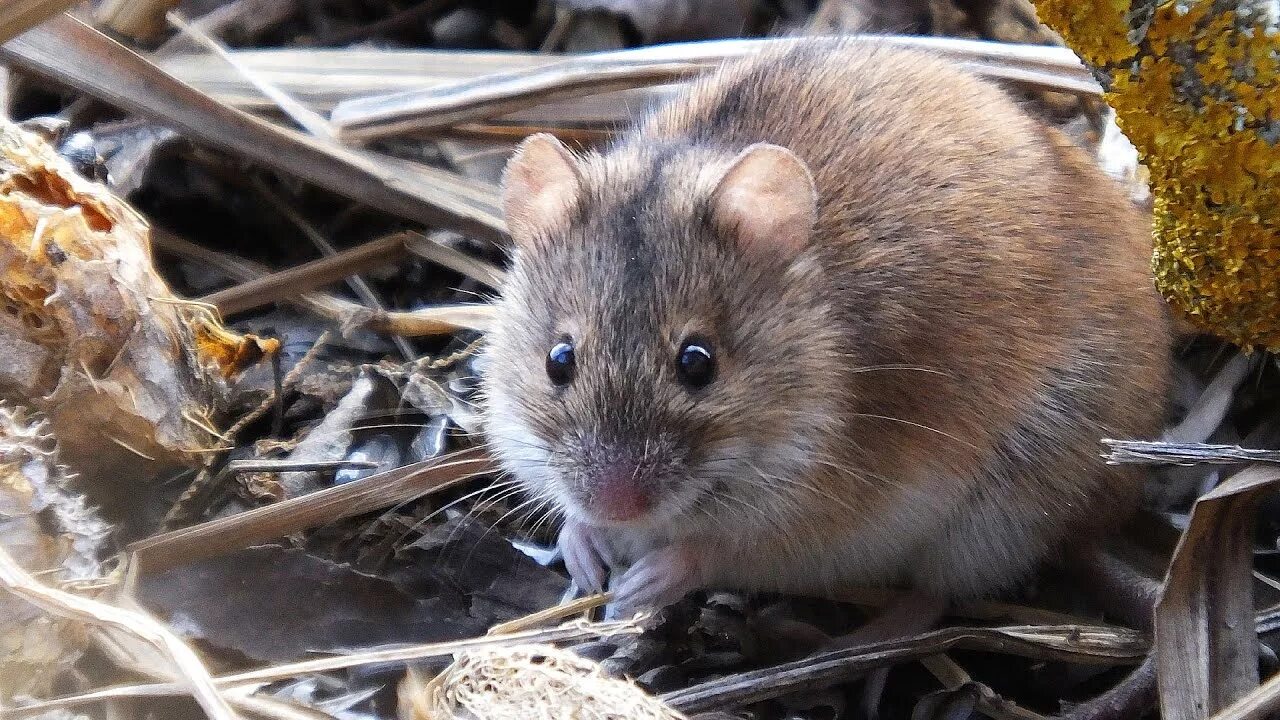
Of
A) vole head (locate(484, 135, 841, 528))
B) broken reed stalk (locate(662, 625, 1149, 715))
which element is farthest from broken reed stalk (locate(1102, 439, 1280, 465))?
vole head (locate(484, 135, 841, 528))

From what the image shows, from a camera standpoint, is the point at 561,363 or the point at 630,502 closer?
the point at 630,502

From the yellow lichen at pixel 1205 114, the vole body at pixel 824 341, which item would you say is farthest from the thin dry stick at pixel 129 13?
the yellow lichen at pixel 1205 114

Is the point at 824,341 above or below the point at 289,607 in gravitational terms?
above

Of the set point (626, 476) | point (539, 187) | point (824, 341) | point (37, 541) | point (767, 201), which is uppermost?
point (767, 201)

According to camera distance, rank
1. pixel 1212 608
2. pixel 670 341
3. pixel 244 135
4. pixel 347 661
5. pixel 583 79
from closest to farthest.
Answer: pixel 347 661 < pixel 1212 608 < pixel 670 341 < pixel 244 135 < pixel 583 79

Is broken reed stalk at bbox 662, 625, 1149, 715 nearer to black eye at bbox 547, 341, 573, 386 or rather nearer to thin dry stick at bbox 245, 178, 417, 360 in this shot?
black eye at bbox 547, 341, 573, 386

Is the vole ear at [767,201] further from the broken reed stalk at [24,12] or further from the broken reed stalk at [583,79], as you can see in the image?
the broken reed stalk at [24,12]

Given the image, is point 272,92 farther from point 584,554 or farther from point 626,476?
point 626,476

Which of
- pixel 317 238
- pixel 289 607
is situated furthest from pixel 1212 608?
pixel 317 238
